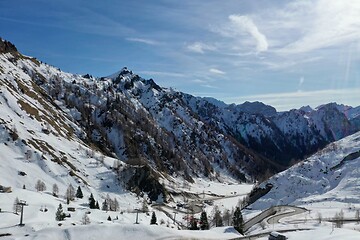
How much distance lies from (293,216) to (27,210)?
296 feet

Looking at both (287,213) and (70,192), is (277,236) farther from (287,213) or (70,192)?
(70,192)

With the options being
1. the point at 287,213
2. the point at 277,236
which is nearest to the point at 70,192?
the point at 287,213

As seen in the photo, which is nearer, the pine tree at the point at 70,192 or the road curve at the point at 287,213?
the road curve at the point at 287,213

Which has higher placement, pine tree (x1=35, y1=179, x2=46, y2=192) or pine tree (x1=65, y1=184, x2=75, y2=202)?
pine tree (x1=35, y1=179, x2=46, y2=192)

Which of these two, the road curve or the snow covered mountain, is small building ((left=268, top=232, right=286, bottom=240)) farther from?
the snow covered mountain

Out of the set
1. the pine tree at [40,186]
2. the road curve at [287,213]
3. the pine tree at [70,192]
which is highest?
the pine tree at [40,186]

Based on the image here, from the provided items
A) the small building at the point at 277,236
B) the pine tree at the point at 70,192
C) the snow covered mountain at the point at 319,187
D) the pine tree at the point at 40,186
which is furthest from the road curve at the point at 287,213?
the pine tree at the point at 40,186

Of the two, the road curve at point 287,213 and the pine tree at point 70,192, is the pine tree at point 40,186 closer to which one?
→ the pine tree at point 70,192

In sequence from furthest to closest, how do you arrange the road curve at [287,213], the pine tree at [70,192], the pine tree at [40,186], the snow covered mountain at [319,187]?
1. the snow covered mountain at [319,187]
2. the pine tree at [40,186]
3. the pine tree at [70,192]
4. the road curve at [287,213]

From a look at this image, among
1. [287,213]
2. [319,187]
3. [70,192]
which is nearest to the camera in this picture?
[287,213]

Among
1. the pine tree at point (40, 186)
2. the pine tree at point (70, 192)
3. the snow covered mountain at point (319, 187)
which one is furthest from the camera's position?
the snow covered mountain at point (319, 187)

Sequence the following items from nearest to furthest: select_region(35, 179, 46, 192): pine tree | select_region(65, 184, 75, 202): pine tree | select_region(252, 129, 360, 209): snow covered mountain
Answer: select_region(65, 184, 75, 202): pine tree, select_region(35, 179, 46, 192): pine tree, select_region(252, 129, 360, 209): snow covered mountain

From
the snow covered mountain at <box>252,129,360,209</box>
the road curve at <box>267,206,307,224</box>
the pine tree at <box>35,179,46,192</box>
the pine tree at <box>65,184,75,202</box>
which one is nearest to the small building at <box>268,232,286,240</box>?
the road curve at <box>267,206,307,224</box>

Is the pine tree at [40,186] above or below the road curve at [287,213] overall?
above
